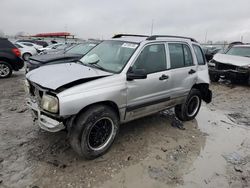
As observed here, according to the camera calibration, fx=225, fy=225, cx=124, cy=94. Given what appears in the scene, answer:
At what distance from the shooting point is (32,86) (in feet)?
12.3

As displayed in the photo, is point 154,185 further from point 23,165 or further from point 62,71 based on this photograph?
point 62,71

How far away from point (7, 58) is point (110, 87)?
25.2 feet

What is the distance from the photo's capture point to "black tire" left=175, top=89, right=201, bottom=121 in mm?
5223

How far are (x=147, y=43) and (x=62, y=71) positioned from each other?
1.60 metres

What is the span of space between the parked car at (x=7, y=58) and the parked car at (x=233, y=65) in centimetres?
860

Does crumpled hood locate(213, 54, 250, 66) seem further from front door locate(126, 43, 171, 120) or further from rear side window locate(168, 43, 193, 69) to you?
front door locate(126, 43, 171, 120)

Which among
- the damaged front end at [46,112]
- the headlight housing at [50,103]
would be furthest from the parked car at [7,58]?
the headlight housing at [50,103]

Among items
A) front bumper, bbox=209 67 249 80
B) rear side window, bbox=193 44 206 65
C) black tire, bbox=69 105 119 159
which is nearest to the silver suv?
black tire, bbox=69 105 119 159

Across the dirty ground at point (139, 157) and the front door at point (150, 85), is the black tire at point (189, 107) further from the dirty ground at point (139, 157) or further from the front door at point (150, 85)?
the front door at point (150, 85)

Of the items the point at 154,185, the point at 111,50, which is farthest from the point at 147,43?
the point at 154,185

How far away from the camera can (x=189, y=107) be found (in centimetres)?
545

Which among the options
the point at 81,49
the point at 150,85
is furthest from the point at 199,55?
the point at 81,49

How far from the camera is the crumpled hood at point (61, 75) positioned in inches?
126

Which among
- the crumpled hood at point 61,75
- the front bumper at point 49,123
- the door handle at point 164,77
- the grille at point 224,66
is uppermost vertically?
the crumpled hood at point 61,75
